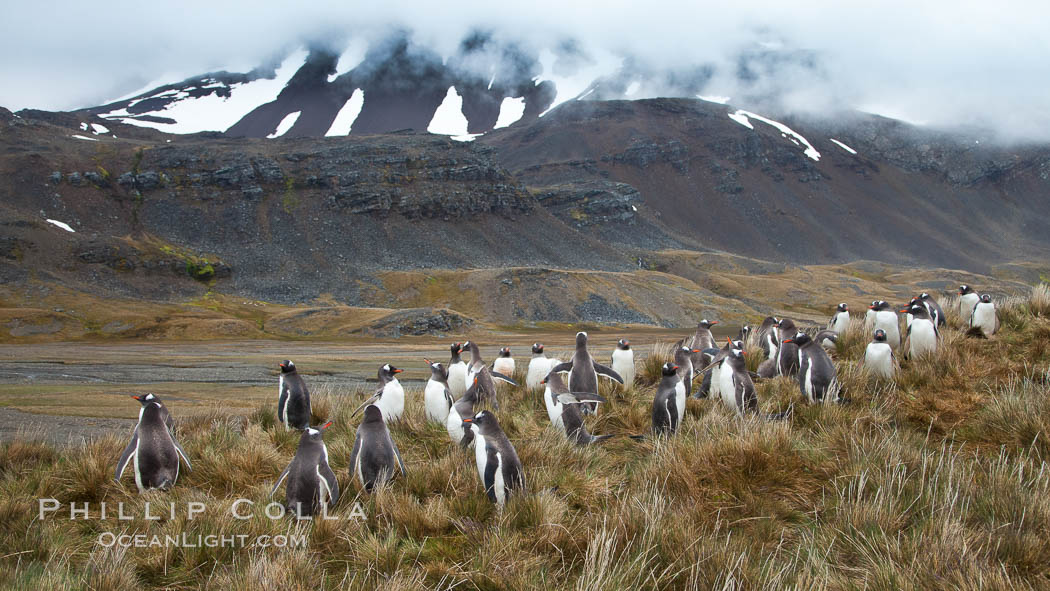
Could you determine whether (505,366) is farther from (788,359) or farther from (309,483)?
(309,483)

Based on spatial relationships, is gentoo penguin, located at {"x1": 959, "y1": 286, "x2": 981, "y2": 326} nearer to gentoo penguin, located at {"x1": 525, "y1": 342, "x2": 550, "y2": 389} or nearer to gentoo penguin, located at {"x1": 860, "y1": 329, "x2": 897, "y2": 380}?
gentoo penguin, located at {"x1": 860, "y1": 329, "x2": 897, "y2": 380}

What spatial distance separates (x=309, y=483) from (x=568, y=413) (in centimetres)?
370

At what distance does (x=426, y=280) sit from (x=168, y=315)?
1285 inches

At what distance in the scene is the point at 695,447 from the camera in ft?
21.1

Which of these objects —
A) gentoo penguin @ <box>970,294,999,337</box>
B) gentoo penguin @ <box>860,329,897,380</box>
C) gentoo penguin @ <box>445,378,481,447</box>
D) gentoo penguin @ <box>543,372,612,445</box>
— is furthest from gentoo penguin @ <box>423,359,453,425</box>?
gentoo penguin @ <box>970,294,999,337</box>

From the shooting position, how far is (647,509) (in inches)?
188

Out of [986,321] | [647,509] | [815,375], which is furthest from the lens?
[986,321]

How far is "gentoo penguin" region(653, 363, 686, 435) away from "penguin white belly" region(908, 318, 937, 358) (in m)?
4.82

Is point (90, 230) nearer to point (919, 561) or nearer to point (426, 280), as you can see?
point (426, 280)

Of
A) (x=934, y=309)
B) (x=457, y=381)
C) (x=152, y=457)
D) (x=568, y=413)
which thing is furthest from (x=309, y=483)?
(x=934, y=309)

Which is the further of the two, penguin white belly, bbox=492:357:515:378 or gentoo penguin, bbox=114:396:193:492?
penguin white belly, bbox=492:357:515:378

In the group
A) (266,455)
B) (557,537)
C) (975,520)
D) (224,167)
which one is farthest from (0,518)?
(224,167)

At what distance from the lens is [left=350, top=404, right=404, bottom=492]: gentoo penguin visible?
688cm

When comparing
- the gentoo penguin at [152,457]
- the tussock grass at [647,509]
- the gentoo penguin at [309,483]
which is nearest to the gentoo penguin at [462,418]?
the tussock grass at [647,509]
